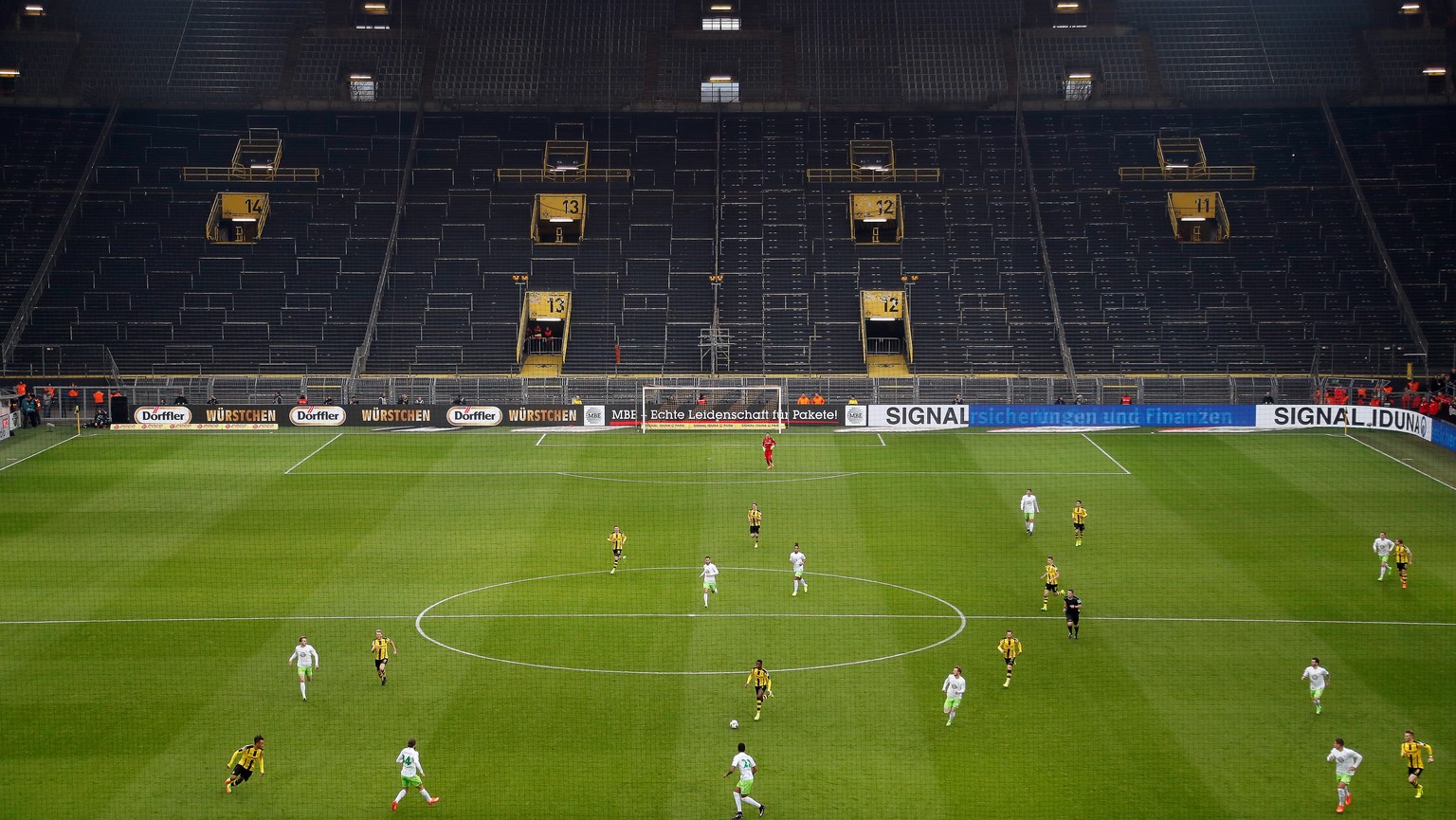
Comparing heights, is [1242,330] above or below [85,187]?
below

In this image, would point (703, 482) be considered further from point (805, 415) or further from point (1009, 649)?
point (1009, 649)

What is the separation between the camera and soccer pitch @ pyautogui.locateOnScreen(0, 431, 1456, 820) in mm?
26359

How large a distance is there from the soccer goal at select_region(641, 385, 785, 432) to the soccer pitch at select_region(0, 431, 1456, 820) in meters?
4.96

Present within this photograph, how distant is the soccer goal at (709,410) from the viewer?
59.9 metres

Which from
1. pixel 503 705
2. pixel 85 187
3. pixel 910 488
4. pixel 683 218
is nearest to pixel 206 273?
pixel 85 187

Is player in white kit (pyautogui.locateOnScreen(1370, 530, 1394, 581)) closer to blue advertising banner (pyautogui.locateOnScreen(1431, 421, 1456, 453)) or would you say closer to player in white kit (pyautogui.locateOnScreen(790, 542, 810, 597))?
player in white kit (pyautogui.locateOnScreen(790, 542, 810, 597))

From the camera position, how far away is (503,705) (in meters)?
29.9

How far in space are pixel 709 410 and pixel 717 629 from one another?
Result: 26063 mm

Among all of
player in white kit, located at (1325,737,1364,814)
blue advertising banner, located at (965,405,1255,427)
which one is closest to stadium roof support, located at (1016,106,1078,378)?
blue advertising banner, located at (965,405,1255,427)

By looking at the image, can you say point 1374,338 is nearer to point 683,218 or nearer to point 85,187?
point 683,218

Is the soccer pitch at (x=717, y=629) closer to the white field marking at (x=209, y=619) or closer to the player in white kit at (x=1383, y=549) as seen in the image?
the white field marking at (x=209, y=619)

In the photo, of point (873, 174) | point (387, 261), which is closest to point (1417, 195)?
point (873, 174)

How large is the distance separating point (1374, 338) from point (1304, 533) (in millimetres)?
26429

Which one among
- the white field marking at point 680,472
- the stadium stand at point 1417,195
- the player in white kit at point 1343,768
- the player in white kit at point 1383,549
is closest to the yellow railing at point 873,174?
the stadium stand at point 1417,195
